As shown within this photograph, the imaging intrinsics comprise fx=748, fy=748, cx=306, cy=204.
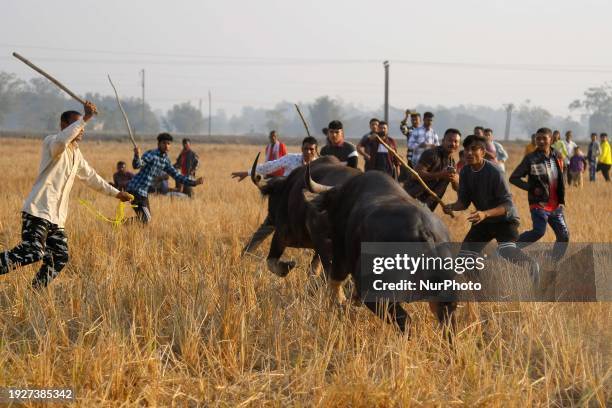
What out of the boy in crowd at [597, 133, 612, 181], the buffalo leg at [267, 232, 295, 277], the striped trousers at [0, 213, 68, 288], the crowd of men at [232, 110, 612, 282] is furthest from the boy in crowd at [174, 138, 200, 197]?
the boy in crowd at [597, 133, 612, 181]

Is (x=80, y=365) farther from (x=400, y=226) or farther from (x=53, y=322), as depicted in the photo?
(x=400, y=226)

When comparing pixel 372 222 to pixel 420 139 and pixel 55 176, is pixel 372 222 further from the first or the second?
pixel 420 139

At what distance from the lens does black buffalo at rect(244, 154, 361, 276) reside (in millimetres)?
6449

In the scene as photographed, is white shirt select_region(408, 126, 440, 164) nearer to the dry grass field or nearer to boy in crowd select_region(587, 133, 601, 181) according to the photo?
the dry grass field

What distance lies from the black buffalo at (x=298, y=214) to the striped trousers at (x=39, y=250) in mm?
1966

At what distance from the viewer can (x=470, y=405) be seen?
382 cm

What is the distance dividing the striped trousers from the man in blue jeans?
14.3 ft

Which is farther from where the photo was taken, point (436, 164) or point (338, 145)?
point (338, 145)

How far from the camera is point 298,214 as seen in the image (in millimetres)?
6941

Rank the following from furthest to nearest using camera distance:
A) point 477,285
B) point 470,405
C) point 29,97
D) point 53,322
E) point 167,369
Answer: point 29,97, point 477,285, point 53,322, point 167,369, point 470,405

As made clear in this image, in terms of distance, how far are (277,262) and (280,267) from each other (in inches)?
2.9

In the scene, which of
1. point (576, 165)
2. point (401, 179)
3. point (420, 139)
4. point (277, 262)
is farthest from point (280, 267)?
point (576, 165)

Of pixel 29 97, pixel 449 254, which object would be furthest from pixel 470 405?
pixel 29 97

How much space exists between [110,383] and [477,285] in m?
2.71
